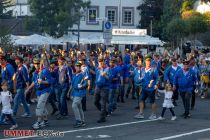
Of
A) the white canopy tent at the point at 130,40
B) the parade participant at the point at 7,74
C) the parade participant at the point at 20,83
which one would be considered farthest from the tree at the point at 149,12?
the parade participant at the point at 7,74

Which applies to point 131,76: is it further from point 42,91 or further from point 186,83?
point 42,91

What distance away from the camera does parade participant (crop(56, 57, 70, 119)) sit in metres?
15.9

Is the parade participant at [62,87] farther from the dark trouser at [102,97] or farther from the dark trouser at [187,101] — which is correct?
the dark trouser at [187,101]

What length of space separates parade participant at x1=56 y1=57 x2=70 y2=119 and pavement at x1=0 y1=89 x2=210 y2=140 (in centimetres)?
26

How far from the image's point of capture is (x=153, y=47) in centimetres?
5600

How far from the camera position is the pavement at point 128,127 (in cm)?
1291

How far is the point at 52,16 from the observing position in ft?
160

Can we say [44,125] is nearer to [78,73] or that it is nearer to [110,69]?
[78,73]

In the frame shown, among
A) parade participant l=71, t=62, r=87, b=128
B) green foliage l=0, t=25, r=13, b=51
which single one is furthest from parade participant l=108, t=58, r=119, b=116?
green foliage l=0, t=25, r=13, b=51

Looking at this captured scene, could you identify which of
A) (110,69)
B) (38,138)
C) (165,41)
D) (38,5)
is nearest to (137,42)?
(38,5)

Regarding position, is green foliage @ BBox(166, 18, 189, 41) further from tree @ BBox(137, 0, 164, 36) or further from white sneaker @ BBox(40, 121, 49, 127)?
white sneaker @ BBox(40, 121, 49, 127)

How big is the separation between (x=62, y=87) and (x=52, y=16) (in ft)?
109

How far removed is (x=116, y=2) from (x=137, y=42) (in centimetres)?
2100

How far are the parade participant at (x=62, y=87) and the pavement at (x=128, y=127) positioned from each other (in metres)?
0.26
